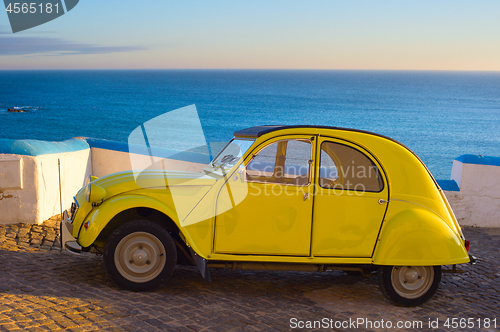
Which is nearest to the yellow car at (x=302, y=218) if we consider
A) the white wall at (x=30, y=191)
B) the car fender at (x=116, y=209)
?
the car fender at (x=116, y=209)

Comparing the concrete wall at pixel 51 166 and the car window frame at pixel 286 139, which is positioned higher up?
the car window frame at pixel 286 139

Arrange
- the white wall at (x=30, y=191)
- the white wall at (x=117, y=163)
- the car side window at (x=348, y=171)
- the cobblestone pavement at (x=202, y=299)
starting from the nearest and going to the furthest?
the cobblestone pavement at (x=202, y=299) → the car side window at (x=348, y=171) → the white wall at (x=30, y=191) → the white wall at (x=117, y=163)

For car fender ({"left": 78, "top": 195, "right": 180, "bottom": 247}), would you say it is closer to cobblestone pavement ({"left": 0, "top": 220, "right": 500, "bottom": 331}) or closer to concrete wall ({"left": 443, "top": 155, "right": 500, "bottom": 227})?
cobblestone pavement ({"left": 0, "top": 220, "right": 500, "bottom": 331})

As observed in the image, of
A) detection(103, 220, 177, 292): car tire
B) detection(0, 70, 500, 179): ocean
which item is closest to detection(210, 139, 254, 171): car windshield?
detection(103, 220, 177, 292): car tire

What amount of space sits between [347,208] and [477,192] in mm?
5684

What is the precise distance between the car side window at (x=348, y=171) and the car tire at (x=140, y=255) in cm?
187

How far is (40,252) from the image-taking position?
20.8ft

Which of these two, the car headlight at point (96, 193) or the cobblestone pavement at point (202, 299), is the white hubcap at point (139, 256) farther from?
the car headlight at point (96, 193)

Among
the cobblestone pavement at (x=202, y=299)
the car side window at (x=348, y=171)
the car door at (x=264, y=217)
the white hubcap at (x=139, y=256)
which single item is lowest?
the cobblestone pavement at (x=202, y=299)

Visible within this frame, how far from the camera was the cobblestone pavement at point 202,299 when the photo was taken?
4.13 meters

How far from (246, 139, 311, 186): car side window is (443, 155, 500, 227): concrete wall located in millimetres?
5444

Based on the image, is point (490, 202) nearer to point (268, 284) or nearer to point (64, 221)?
point (268, 284)

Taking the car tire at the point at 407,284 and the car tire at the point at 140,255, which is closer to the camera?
the car tire at the point at 140,255

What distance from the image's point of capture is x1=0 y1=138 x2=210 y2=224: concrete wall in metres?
7.52
